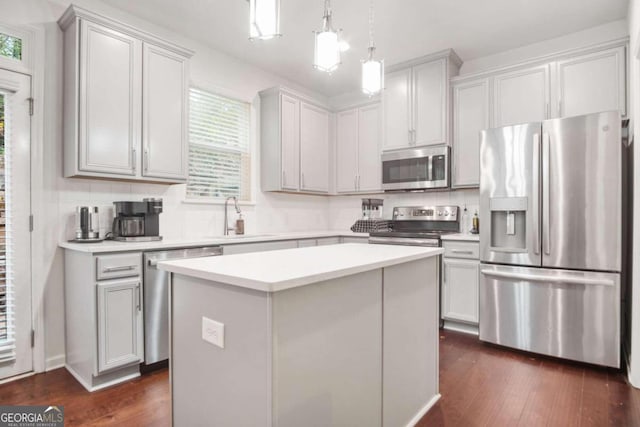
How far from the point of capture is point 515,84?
3438mm

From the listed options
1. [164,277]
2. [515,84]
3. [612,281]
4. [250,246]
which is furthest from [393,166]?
[164,277]

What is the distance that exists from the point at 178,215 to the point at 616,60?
13.2ft

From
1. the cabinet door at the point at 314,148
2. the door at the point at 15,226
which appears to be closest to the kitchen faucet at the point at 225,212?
the cabinet door at the point at 314,148

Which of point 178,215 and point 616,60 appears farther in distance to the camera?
point 178,215

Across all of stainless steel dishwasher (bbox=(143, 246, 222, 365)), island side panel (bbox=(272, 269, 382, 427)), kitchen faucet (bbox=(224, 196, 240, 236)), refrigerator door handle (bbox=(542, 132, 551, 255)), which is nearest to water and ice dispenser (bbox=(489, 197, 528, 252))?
refrigerator door handle (bbox=(542, 132, 551, 255))

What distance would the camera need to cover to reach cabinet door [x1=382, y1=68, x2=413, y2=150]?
4012 mm

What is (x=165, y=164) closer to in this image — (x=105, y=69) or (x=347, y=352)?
(x=105, y=69)

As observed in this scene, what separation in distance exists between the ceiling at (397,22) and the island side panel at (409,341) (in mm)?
2202

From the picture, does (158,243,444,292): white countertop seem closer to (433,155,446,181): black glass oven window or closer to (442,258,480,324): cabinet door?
(442,258,480,324): cabinet door

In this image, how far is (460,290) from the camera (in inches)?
135

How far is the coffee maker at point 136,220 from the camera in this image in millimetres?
2719

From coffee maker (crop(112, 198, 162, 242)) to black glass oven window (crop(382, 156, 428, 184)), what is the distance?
2.51 m

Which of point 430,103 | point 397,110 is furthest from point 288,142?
point 430,103

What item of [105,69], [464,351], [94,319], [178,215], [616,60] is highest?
[616,60]
